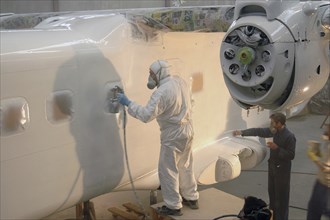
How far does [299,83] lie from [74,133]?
2.02 metres

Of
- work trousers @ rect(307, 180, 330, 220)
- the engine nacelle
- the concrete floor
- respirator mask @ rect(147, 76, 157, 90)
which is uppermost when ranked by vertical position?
the engine nacelle

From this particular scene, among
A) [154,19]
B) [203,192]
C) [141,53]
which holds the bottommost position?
[203,192]

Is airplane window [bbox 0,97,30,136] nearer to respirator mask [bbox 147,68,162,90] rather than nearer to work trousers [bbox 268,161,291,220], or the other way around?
respirator mask [bbox 147,68,162,90]

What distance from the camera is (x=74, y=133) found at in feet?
12.9

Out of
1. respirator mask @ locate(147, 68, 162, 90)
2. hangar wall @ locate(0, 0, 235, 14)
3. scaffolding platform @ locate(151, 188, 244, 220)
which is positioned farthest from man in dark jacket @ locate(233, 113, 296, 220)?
hangar wall @ locate(0, 0, 235, 14)

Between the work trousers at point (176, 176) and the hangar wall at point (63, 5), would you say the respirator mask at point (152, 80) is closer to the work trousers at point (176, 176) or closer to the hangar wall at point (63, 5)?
the work trousers at point (176, 176)

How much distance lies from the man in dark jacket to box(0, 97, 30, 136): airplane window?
9.25 feet

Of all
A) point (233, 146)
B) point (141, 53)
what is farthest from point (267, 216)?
point (141, 53)

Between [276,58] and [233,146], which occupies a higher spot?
[276,58]

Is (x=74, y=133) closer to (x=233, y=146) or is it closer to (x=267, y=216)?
(x=267, y=216)

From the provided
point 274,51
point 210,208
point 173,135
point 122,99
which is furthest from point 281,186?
point 274,51

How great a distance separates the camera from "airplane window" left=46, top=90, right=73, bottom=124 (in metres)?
3.71

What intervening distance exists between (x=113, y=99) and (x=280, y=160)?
7.04 ft

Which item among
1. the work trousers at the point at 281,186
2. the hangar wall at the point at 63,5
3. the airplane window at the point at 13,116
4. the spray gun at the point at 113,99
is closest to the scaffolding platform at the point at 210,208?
the work trousers at the point at 281,186
